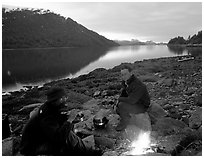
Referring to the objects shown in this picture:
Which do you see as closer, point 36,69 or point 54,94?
point 54,94

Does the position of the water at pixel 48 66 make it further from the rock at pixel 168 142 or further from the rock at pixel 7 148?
the rock at pixel 168 142

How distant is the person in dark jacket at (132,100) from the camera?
8.05 m

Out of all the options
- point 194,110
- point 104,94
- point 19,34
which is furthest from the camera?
point 19,34

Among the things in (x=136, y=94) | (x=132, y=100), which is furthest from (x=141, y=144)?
(x=136, y=94)

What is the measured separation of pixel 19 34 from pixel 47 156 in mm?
172399

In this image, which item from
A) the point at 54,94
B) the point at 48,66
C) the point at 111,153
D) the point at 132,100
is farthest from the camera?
the point at 48,66

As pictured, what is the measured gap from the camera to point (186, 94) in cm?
1286

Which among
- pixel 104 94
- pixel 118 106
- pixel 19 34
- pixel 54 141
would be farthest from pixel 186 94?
pixel 19 34

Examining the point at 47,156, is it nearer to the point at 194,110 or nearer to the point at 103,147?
the point at 103,147

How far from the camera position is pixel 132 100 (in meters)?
8.08

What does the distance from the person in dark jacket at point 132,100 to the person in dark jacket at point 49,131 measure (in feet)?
9.74

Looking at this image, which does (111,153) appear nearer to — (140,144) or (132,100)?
(140,144)

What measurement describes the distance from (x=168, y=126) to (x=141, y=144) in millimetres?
1516

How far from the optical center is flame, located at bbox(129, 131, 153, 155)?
6.42 metres
